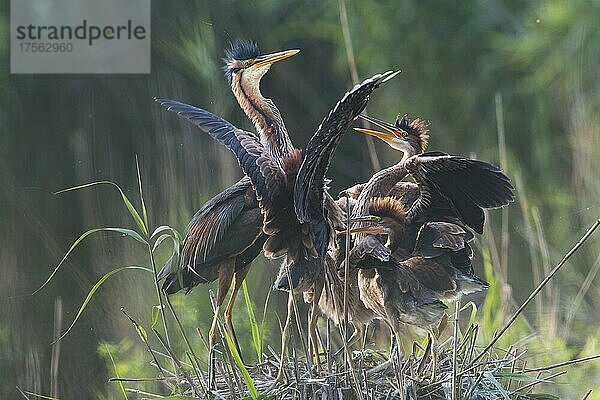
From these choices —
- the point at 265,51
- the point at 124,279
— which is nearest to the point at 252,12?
the point at 265,51

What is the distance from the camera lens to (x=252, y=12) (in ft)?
3.86

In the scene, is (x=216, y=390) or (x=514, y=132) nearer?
(x=216, y=390)

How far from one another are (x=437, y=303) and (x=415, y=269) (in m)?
0.04

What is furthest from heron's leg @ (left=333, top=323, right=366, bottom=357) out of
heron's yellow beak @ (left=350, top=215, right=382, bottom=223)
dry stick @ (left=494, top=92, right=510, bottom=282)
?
dry stick @ (left=494, top=92, right=510, bottom=282)

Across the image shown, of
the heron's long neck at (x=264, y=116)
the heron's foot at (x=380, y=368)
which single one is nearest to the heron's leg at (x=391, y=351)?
the heron's foot at (x=380, y=368)

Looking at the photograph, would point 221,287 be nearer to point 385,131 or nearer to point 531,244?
point 385,131

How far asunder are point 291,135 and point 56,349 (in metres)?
0.41

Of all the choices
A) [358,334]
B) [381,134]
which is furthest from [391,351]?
[381,134]

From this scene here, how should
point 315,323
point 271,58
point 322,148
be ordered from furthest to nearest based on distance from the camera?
1. point 271,58
2. point 315,323
3. point 322,148

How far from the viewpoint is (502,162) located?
1.23 meters

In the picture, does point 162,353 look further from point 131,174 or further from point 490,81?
point 490,81

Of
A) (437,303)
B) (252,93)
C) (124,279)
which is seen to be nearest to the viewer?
(437,303)

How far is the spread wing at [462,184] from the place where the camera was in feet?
3.01

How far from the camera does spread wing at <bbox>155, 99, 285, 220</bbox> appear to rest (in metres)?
0.92
